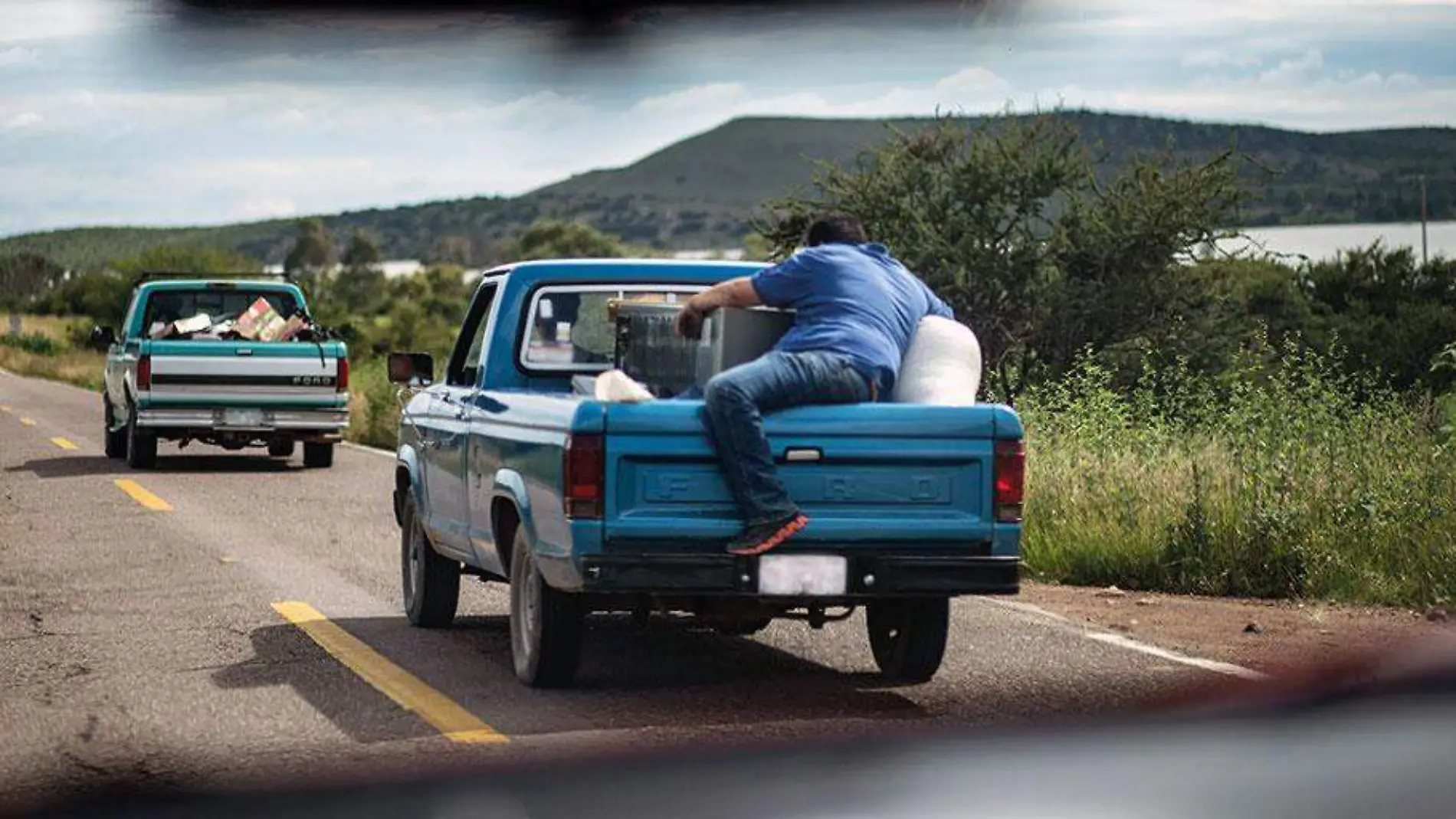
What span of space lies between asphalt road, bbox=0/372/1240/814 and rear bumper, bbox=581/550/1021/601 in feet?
1.45

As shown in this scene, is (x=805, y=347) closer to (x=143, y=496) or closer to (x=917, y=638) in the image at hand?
(x=917, y=638)

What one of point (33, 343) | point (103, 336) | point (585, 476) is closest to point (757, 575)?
point (585, 476)

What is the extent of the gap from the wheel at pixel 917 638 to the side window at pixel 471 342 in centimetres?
235

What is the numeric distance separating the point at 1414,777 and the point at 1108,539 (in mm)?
12429

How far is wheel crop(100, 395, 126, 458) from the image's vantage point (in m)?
25.5

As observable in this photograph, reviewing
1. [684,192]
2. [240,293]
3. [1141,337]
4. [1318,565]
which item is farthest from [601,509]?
[684,192]

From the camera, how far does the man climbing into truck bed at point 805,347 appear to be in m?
7.50

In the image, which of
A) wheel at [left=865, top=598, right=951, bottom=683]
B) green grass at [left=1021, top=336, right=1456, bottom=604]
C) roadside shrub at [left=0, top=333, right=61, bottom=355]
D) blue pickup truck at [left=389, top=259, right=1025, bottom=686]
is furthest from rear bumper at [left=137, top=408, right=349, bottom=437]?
roadside shrub at [left=0, top=333, right=61, bottom=355]

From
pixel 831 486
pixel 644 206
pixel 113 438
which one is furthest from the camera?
pixel 644 206

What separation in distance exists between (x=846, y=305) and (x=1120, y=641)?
8.57 feet

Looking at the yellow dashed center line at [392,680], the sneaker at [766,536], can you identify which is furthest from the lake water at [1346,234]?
the sneaker at [766,536]

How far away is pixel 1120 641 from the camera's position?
32.5ft

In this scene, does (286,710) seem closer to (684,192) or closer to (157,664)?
(157,664)

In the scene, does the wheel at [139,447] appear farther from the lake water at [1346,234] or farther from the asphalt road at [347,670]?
the lake water at [1346,234]
